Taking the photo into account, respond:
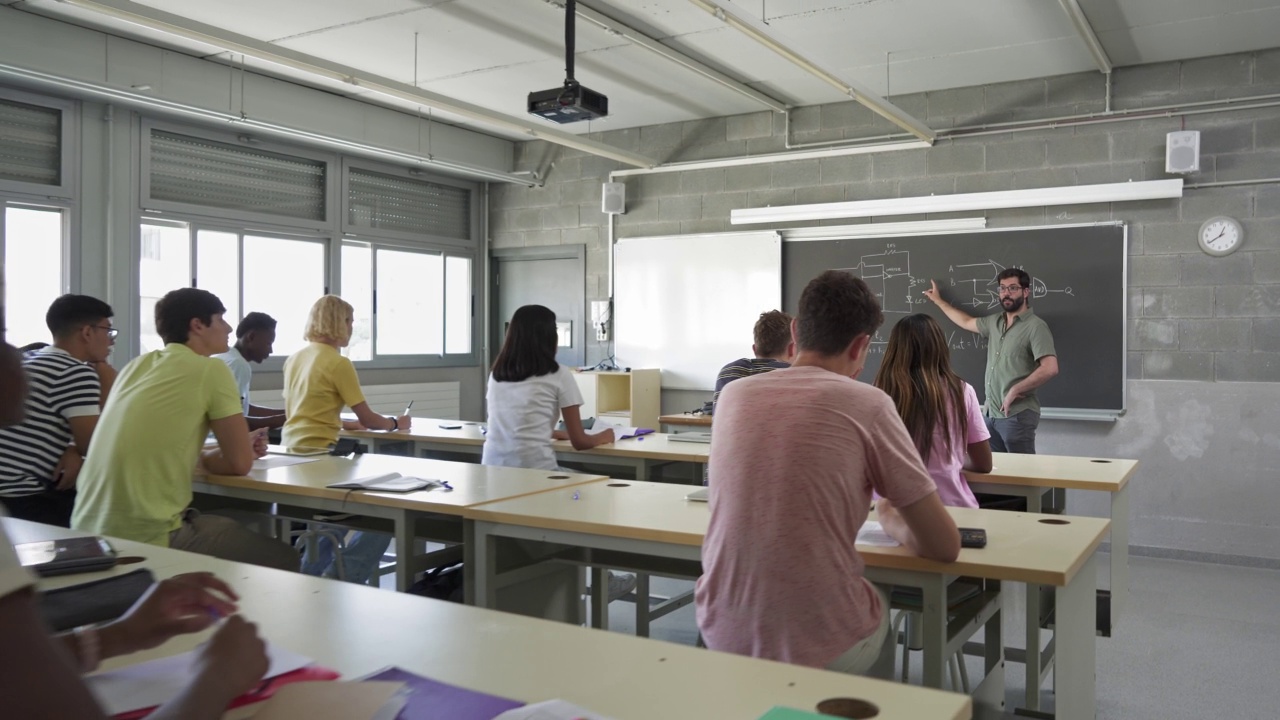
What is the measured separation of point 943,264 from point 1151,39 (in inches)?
69.2

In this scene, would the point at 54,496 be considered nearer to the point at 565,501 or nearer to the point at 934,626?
the point at 565,501

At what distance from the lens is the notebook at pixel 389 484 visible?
293 centimetres

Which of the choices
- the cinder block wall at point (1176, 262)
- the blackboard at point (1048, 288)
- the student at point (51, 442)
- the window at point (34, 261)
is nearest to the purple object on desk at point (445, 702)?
A: the student at point (51, 442)

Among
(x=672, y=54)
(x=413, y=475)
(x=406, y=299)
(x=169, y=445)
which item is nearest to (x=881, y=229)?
(x=672, y=54)

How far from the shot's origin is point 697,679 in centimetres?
119

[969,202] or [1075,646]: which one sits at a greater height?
[969,202]

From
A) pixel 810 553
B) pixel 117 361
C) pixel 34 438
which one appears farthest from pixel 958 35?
pixel 117 361

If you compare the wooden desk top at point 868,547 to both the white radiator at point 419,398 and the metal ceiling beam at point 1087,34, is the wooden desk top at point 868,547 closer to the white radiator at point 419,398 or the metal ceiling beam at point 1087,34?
the metal ceiling beam at point 1087,34

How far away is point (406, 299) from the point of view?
7926mm

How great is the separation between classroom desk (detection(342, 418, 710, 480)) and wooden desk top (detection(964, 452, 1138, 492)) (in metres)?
1.17

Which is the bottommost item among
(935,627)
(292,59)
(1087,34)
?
(935,627)

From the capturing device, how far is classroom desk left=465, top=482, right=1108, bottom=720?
2.02 metres

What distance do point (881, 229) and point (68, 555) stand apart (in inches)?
219

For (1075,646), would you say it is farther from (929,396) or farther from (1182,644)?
A: (1182,644)
